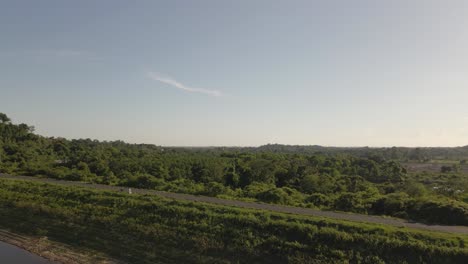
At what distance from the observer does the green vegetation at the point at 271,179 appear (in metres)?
31.9

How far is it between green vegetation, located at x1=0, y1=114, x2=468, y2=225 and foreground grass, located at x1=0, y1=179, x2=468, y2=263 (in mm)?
7808

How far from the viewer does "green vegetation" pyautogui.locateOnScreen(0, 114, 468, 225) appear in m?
31.9

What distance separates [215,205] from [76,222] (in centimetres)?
1048

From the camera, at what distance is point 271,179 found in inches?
2318

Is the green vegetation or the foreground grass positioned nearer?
the foreground grass

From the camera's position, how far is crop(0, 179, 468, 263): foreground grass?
2000cm

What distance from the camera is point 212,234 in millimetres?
23406

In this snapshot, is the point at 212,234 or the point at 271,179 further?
the point at 271,179

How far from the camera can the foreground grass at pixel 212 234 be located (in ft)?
65.6

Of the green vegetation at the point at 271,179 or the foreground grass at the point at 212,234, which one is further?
the green vegetation at the point at 271,179

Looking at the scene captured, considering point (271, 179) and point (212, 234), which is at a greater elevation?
point (271, 179)

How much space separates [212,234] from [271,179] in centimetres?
3627

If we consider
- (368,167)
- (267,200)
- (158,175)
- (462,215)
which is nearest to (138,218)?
(267,200)

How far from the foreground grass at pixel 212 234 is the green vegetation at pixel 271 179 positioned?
781 cm
